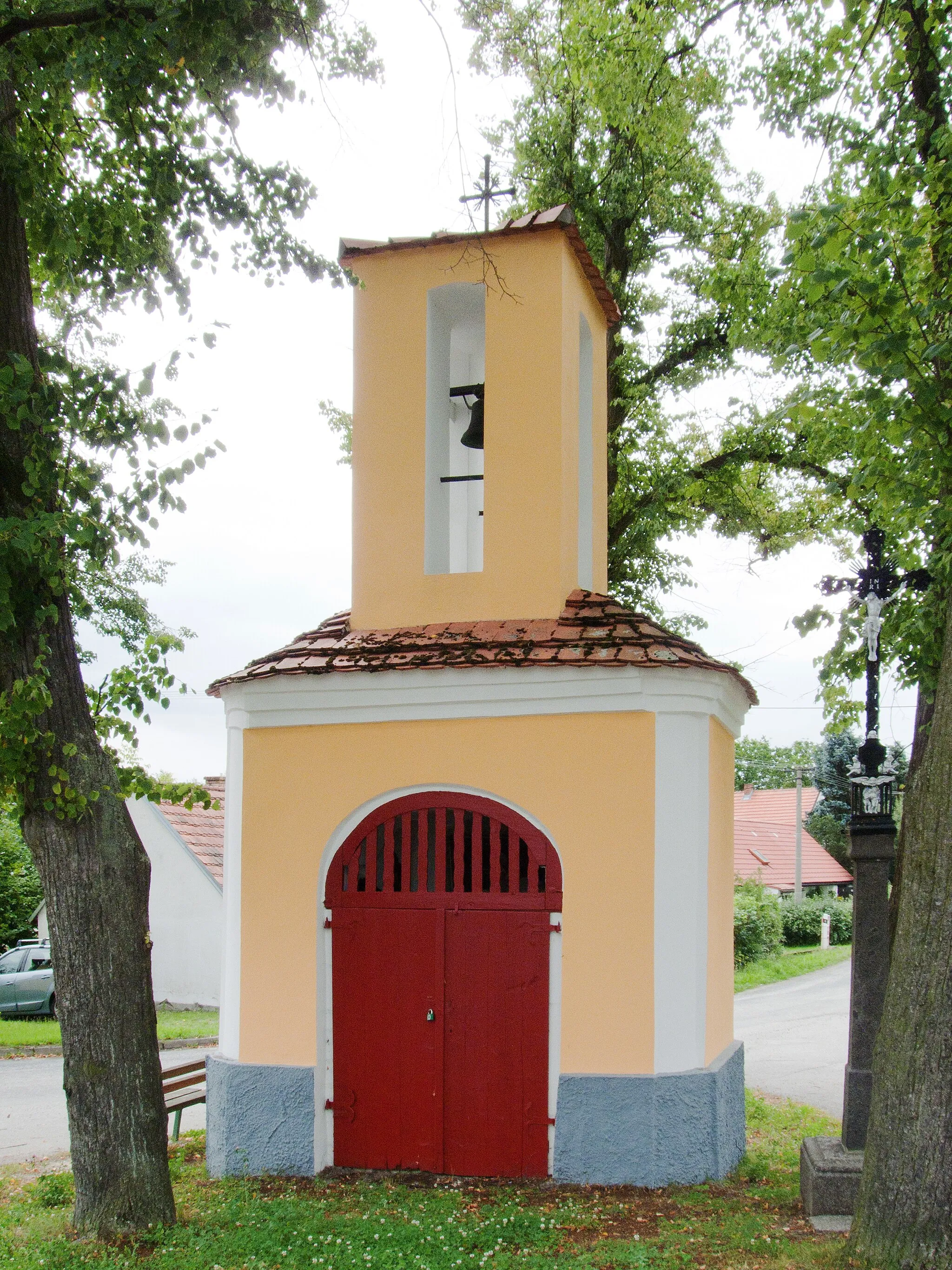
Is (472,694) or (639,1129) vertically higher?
(472,694)

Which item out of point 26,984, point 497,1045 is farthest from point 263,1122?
point 26,984

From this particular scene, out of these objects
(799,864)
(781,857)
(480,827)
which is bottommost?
(781,857)

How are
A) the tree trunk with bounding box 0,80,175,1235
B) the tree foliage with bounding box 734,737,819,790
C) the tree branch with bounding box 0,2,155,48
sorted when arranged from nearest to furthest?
1. the tree branch with bounding box 0,2,155,48
2. the tree trunk with bounding box 0,80,175,1235
3. the tree foliage with bounding box 734,737,819,790

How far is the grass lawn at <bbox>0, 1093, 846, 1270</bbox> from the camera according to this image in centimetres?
615

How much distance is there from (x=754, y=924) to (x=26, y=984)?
16002 millimetres

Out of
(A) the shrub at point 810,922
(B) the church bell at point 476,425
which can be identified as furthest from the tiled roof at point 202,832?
(A) the shrub at point 810,922

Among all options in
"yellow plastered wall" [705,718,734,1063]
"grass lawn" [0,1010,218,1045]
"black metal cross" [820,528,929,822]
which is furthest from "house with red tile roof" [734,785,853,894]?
"black metal cross" [820,528,929,822]

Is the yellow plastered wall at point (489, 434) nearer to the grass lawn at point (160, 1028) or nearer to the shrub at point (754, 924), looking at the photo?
the grass lawn at point (160, 1028)

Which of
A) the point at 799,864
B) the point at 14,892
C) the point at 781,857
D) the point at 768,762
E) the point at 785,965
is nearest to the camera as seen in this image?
the point at 14,892

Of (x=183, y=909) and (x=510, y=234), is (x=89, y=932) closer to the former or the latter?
(x=510, y=234)

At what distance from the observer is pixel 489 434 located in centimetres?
870

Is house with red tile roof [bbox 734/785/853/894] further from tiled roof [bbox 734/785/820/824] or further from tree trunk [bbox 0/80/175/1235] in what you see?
tree trunk [bbox 0/80/175/1235]

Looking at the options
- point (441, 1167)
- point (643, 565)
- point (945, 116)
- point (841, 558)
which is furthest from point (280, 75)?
point (841, 558)

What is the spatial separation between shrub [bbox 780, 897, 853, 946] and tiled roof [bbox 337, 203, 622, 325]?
26.9 meters
